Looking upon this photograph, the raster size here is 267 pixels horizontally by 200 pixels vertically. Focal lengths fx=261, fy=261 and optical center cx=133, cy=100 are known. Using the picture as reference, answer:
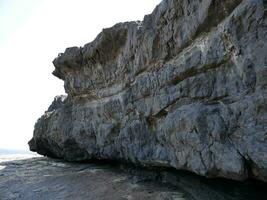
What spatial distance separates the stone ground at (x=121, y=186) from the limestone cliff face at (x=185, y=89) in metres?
1.38

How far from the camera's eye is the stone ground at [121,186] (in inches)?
407

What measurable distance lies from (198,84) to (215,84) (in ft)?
3.03

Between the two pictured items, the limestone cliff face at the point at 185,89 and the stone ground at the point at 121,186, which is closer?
the limestone cliff face at the point at 185,89

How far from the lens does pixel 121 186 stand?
1414cm

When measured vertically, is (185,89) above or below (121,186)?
above

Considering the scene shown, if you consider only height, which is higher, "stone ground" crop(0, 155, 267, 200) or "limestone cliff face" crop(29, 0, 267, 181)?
"limestone cliff face" crop(29, 0, 267, 181)

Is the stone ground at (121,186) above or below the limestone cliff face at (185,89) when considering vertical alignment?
below

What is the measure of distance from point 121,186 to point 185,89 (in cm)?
673

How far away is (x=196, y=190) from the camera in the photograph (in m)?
11.7

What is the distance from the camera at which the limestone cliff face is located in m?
7.49

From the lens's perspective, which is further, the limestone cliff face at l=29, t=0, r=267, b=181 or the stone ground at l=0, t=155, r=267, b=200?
the stone ground at l=0, t=155, r=267, b=200

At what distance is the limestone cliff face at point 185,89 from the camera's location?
7.49m

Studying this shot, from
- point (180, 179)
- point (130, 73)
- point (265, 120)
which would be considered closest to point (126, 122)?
point (130, 73)

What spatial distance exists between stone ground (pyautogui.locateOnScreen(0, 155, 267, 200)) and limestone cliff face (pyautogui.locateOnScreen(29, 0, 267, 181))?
1.38 m
